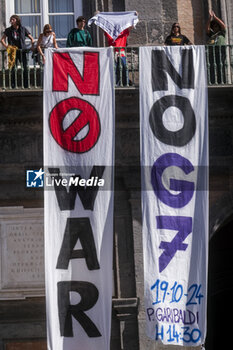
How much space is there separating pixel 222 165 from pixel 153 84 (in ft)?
5.72

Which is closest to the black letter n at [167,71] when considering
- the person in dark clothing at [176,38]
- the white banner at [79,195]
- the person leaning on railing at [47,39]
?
the white banner at [79,195]

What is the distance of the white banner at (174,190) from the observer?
46.2 feet

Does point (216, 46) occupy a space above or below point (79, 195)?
above

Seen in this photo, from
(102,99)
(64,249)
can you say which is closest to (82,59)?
(102,99)

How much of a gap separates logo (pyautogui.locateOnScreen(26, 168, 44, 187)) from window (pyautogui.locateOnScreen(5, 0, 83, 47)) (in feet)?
7.85

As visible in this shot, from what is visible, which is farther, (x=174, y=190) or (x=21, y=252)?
(x=21, y=252)

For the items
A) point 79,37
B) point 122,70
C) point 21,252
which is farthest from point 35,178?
point 79,37

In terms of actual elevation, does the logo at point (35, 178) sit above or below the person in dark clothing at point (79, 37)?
below

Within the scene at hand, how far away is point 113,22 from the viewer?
1595cm

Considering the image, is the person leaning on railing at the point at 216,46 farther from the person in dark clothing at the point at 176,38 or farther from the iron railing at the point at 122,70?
the person in dark clothing at the point at 176,38

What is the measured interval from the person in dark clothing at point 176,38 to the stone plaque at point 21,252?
3038 mm

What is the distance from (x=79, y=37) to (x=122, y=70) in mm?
790

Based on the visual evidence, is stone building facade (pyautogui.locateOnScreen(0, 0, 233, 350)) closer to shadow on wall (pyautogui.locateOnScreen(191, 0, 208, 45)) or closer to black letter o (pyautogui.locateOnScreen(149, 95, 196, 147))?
black letter o (pyautogui.locateOnScreen(149, 95, 196, 147))

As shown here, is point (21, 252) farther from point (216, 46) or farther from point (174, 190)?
point (216, 46)
